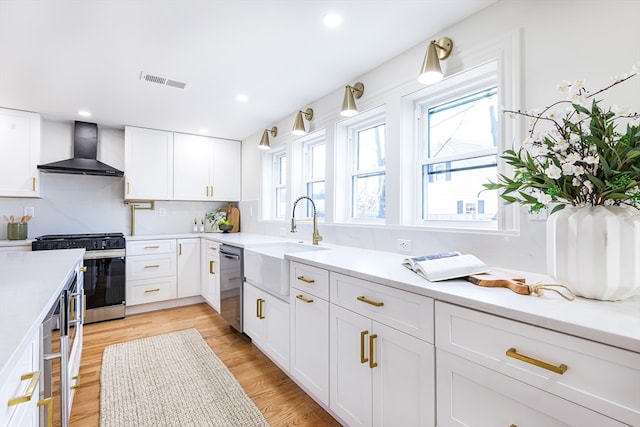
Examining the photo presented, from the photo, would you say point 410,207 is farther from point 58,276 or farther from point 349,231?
point 58,276

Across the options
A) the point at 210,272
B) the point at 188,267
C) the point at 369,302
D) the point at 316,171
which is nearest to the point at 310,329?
the point at 369,302

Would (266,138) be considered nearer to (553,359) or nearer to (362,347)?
(362,347)

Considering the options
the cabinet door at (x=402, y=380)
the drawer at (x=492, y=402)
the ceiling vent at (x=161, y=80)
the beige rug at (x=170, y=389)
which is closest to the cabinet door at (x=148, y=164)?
the ceiling vent at (x=161, y=80)

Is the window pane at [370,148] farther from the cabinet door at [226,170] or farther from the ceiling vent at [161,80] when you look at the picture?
the cabinet door at [226,170]

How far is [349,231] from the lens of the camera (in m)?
2.58

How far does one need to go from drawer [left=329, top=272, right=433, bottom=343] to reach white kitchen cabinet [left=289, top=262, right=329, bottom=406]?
12cm

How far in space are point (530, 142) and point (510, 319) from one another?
0.63 meters

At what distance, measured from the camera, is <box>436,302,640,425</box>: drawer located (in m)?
0.73

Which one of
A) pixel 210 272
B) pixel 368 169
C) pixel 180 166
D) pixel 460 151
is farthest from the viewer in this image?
pixel 180 166

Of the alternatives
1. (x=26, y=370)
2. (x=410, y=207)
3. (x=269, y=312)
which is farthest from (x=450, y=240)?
(x=26, y=370)

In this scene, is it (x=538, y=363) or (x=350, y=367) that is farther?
(x=350, y=367)

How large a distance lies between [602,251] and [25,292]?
199 centimetres

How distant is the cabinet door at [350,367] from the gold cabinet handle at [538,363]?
63 cm

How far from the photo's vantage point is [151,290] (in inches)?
144
